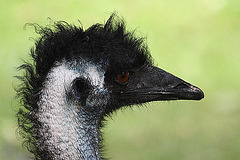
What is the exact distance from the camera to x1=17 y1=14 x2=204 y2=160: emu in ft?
12.2

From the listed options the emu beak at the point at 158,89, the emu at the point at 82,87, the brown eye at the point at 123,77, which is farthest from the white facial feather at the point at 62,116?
the emu beak at the point at 158,89

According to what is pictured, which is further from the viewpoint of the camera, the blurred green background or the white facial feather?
the blurred green background

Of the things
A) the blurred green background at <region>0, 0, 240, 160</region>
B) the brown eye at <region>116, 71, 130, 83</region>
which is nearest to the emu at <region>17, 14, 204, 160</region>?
the brown eye at <region>116, 71, 130, 83</region>

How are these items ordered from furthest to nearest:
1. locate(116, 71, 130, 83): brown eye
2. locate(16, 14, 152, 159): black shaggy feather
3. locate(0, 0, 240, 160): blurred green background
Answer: locate(0, 0, 240, 160): blurred green background, locate(116, 71, 130, 83): brown eye, locate(16, 14, 152, 159): black shaggy feather

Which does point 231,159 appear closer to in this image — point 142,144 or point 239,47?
point 142,144

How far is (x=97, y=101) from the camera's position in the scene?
12.9 ft

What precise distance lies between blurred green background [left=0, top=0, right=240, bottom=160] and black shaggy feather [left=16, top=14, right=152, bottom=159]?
2.04 meters

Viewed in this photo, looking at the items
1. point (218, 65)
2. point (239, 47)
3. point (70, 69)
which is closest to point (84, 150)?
point (70, 69)

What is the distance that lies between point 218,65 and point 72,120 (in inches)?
197

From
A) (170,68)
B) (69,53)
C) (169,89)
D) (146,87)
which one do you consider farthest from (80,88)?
(170,68)

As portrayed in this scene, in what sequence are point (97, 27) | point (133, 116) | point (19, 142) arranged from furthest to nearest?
point (133, 116) < point (19, 142) < point (97, 27)

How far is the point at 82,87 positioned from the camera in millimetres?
3854

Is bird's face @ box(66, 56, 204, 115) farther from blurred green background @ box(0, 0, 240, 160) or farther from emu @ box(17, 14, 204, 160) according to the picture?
blurred green background @ box(0, 0, 240, 160)

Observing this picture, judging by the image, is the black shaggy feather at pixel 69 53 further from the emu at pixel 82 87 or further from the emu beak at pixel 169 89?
the emu beak at pixel 169 89
